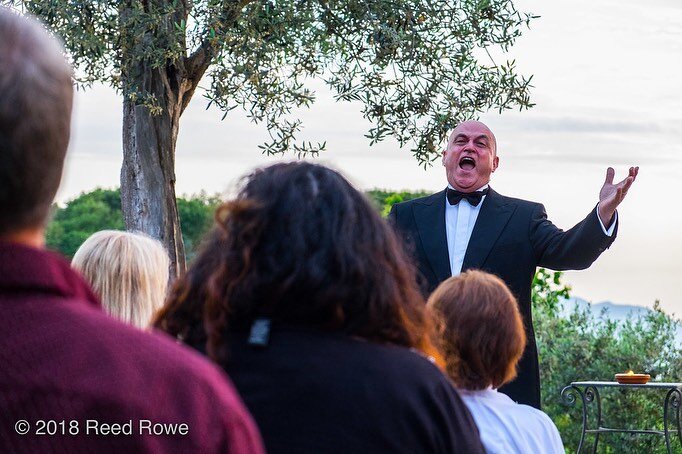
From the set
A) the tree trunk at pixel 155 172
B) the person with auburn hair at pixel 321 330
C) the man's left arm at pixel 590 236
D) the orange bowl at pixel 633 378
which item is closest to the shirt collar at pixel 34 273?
the person with auburn hair at pixel 321 330

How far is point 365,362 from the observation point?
182cm

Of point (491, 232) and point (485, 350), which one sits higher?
point (491, 232)

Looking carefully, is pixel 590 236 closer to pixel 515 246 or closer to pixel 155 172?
pixel 515 246

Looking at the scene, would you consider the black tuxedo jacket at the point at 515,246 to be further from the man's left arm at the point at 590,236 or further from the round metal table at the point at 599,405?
the round metal table at the point at 599,405

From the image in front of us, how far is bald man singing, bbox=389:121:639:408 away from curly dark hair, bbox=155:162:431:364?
11.2ft

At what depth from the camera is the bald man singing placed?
5352 millimetres

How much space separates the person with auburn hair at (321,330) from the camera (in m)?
1.82

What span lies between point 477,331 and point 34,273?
2.03 m

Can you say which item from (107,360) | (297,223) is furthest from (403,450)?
(107,360)

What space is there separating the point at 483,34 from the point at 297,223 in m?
6.19

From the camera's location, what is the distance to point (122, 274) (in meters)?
3.43

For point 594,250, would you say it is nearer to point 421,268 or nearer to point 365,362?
point 421,268

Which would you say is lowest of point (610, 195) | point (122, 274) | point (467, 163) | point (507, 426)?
point (507, 426)

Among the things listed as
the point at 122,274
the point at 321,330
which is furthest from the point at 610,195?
the point at 321,330
